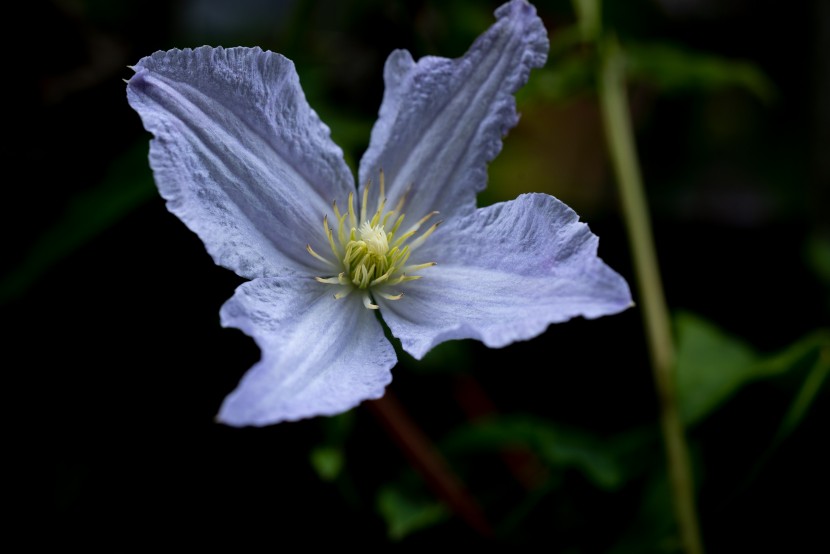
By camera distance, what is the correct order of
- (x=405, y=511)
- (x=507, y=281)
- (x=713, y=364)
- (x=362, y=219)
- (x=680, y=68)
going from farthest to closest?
1. (x=680, y=68)
2. (x=713, y=364)
3. (x=405, y=511)
4. (x=362, y=219)
5. (x=507, y=281)

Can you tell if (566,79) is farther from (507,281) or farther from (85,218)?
(85,218)

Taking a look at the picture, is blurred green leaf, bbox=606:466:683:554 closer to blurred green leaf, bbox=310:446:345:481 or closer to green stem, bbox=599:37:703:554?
green stem, bbox=599:37:703:554

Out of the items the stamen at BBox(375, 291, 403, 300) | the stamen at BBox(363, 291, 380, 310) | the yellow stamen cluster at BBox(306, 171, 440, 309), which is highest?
the yellow stamen cluster at BBox(306, 171, 440, 309)

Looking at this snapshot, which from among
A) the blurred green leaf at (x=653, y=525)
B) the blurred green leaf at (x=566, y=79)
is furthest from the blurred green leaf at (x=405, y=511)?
the blurred green leaf at (x=566, y=79)

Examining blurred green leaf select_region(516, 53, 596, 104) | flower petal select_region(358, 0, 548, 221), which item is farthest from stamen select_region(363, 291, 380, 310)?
blurred green leaf select_region(516, 53, 596, 104)

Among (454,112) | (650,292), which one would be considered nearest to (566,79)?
(650,292)

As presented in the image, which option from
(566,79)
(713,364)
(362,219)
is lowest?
(713,364)

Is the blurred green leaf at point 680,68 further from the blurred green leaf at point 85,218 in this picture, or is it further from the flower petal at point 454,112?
the blurred green leaf at point 85,218
